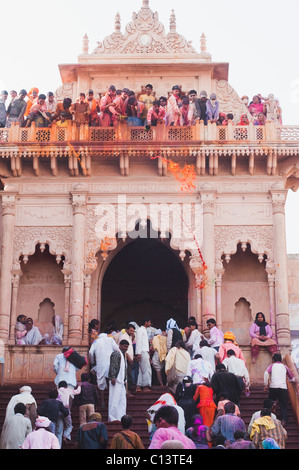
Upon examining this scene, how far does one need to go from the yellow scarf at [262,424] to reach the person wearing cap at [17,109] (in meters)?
10.8

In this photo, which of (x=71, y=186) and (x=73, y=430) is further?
(x=71, y=186)

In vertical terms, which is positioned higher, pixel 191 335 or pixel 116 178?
pixel 116 178

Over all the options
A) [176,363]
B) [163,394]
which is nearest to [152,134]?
[176,363]

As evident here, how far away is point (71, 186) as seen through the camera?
838 inches

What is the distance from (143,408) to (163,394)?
6.63 feet

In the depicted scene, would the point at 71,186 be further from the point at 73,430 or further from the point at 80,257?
the point at 73,430

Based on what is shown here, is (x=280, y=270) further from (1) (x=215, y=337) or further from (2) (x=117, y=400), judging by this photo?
(2) (x=117, y=400)

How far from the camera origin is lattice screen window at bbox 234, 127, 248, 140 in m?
21.0

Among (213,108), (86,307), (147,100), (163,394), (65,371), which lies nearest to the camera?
(163,394)

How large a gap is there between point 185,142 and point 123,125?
153cm

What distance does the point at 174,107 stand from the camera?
842 inches

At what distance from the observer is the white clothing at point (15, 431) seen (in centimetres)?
1348
